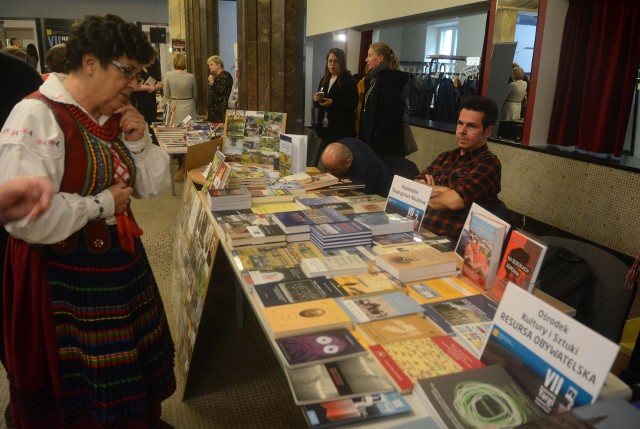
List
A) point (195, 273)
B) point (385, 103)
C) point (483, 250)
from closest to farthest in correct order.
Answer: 1. point (483, 250)
2. point (195, 273)
3. point (385, 103)

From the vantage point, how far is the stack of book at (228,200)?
2295 mm

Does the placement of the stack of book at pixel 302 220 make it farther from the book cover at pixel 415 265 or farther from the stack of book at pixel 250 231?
the book cover at pixel 415 265

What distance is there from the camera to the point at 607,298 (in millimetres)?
1614

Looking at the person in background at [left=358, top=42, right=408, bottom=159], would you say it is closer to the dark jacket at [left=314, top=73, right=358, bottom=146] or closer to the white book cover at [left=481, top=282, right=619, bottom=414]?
the dark jacket at [left=314, top=73, right=358, bottom=146]

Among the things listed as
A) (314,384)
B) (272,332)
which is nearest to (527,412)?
(314,384)

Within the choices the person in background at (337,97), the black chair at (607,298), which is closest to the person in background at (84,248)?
the black chair at (607,298)

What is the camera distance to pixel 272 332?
1248mm

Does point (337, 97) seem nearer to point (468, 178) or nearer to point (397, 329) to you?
point (468, 178)

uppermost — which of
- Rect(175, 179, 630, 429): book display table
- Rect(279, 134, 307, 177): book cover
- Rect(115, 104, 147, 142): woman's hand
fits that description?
Rect(115, 104, 147, 142): woman's hand

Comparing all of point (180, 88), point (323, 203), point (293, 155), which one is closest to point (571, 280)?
point (323, 203)

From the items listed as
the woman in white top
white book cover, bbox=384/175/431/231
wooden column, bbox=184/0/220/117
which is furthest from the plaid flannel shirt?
wooden column, bbox=184/0/220/117

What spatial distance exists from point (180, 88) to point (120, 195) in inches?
214

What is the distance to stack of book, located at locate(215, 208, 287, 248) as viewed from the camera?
1.88m

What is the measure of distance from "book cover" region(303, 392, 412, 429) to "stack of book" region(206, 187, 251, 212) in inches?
56.7
